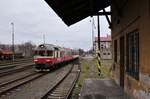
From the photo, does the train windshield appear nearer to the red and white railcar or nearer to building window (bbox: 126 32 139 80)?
the red and white railcar

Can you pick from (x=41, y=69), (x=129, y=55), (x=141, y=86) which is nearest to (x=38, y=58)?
(x=41, y=69)

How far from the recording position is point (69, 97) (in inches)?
594

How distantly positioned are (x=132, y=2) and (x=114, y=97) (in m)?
3.26

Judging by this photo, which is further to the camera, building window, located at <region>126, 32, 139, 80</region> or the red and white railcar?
the red and white railcar

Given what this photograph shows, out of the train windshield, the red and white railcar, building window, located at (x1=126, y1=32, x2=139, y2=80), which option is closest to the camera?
building window, located at (x1=126, y1=32, x2=139, y2=80)

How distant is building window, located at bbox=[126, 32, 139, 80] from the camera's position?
32.8 feet

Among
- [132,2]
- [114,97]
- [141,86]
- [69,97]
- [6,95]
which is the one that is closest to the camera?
[141,86]

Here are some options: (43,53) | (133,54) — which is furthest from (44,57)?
(133,54)

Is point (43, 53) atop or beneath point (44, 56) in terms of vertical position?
atop

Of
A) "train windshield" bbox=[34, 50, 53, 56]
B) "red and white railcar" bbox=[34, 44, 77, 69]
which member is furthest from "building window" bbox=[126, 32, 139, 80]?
"train windshield" bbox=[34, 50, 53, 56]

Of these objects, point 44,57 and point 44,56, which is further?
point 44,56

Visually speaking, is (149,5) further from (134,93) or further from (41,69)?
(41,69)

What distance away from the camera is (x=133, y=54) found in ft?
35.7

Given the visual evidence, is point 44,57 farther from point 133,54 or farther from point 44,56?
point 133,54
